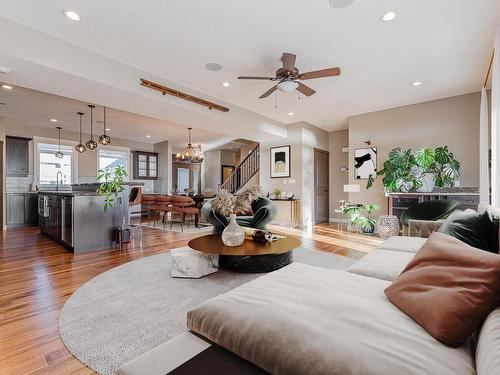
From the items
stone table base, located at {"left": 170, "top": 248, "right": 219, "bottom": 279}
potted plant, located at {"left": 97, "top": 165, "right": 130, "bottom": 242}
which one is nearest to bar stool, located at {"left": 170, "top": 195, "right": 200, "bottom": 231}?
potted plant, located at {"left": 97, "top": 165, "right": 130, "bottom": 242}

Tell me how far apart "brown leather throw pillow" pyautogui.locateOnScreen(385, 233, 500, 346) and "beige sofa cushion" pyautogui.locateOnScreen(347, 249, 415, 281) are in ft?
1.64

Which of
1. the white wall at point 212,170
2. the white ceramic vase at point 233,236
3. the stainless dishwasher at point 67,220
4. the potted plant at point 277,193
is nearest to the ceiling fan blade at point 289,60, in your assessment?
the white ceramic vase at point 233,236

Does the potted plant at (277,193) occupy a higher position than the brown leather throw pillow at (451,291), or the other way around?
the potted plant at (277,193)

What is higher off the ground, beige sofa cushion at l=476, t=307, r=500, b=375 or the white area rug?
beige sofa cushion at l=476, t=307, r=500, b=375

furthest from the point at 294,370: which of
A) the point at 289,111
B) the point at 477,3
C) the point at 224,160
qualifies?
the point at 224,160

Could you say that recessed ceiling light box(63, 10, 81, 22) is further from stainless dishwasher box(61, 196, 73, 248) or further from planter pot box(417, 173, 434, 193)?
planter pot box(417, 173, 434, 193)

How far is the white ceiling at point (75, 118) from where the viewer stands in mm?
5180

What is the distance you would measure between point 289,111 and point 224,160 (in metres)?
6.27

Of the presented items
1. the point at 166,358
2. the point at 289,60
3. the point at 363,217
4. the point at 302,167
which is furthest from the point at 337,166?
the point at 166,358

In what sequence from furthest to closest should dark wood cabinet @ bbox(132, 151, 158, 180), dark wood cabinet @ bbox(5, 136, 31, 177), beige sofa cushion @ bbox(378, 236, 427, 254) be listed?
dark wood cabinet @ bbox(132, 151, 158, 180)
dark wood cabinet @ bbox(5, 136, 31, 177)
beige sofa cushion @ bbox(378, 236, 427, 254)

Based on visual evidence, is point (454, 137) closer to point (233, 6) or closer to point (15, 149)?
Answer: point (233, 6)

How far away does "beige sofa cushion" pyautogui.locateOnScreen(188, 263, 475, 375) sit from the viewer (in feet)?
2.52

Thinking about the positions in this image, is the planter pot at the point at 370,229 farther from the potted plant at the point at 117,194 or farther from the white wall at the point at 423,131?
the potted plant at the point at 117,194

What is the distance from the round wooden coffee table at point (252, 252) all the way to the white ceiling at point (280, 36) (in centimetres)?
253
